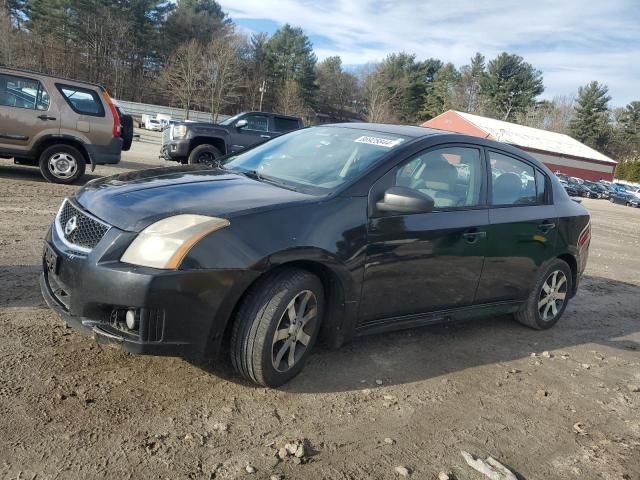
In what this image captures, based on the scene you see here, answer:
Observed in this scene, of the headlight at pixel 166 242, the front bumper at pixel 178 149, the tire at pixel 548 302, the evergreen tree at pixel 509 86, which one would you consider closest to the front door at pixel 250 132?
the front bumper at pixel 178 149

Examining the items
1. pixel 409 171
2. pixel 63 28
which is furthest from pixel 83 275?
pixel 63 28

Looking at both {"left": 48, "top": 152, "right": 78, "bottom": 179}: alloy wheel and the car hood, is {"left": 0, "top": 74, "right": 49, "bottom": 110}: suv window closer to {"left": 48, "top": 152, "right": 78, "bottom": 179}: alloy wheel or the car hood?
{"left": 48, "top": 152, "right": 78, "bottom": 179}: alloy wheel

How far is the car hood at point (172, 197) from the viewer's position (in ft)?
9.81

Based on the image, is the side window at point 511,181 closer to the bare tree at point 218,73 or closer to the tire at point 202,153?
the tire at point 202,153

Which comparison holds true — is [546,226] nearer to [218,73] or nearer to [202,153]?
[202,153]

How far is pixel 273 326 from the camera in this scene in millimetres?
3072

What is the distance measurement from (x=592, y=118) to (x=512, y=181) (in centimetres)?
9173

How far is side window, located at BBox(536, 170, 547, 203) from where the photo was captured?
4.97m

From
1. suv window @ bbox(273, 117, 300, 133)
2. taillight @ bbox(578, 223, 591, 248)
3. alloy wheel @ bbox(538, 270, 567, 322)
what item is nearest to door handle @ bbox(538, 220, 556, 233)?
alloy wheel @ bbox(538, 270, 567, 322)

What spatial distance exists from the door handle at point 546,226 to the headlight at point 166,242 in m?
3.13

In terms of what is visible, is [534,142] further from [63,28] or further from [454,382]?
[454,382]

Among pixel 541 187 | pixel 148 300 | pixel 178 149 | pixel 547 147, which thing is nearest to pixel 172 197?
pixel 148 300

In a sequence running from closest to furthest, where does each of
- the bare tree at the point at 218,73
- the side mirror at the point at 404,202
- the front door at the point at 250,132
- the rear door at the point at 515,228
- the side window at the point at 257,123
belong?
the side mirror at the point at 404,202 → the rear door at the point at 515,228 → the front door at the point at 250,132 → the side window at the point at 257,123 → the bare tree at the point at 218,73

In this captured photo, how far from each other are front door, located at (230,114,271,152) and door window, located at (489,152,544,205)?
969 cm
